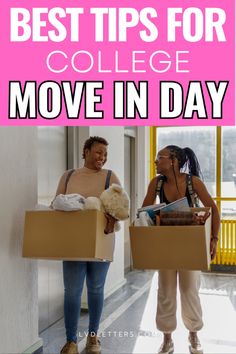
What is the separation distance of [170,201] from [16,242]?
92cm

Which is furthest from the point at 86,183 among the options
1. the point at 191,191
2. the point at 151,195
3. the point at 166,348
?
the point at 166,348

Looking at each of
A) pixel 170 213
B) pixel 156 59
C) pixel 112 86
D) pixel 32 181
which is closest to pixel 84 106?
pixel 112 86

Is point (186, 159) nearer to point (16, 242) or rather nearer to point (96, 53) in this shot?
point (16, 242)

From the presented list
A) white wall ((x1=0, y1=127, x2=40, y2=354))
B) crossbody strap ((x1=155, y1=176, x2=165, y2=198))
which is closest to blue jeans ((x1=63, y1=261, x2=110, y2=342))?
white wall ((x1=0, y1=127, x2=40, y2=354))

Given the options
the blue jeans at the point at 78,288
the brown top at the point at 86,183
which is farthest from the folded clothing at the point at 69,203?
the blue jeans at the point at 78,288

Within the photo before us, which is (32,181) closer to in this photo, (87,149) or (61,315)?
(87,149)

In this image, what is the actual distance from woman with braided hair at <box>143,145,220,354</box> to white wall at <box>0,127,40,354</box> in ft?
2.46

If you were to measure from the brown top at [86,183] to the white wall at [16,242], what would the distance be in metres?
0.25

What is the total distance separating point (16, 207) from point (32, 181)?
244 mm

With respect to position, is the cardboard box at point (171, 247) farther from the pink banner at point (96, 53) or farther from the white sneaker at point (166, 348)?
the pink banner at point (96, 53)

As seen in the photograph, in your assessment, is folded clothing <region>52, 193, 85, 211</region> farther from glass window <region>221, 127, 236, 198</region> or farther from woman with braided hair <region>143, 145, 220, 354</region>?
glass window <region>221, 127, 236, 198</region>

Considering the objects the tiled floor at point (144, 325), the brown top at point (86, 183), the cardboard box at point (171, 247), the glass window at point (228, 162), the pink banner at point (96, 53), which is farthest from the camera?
the glass window at point (228, 162)

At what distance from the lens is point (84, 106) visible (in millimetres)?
3229

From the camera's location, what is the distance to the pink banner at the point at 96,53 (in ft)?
9.25
